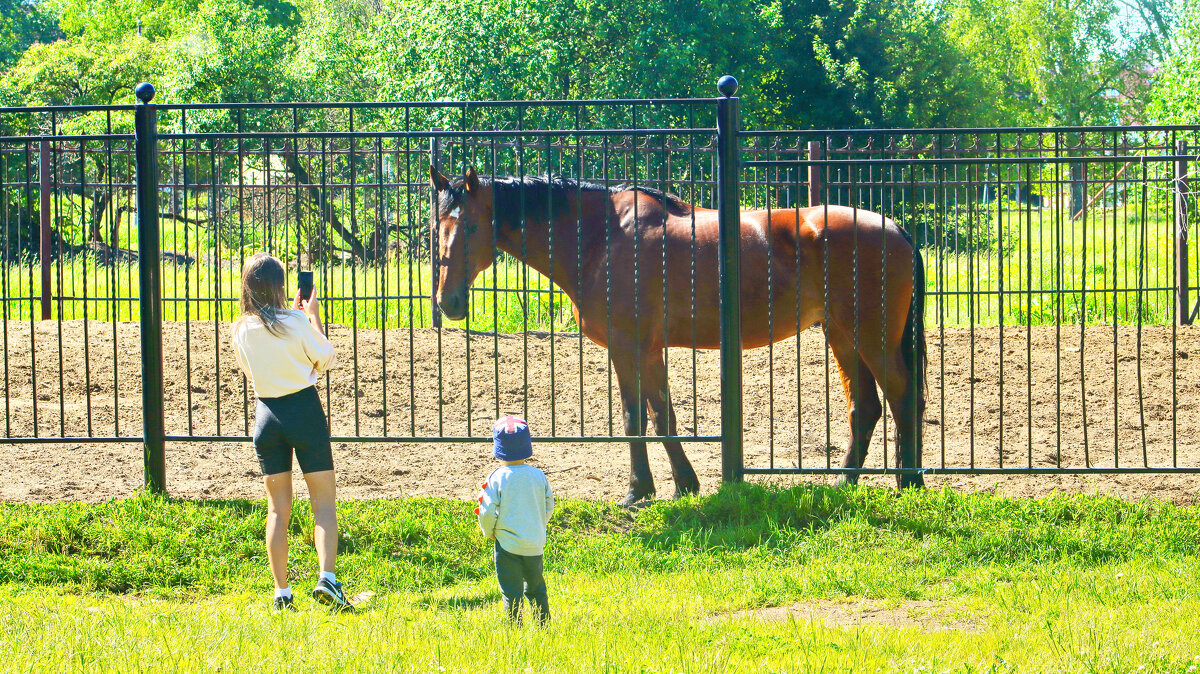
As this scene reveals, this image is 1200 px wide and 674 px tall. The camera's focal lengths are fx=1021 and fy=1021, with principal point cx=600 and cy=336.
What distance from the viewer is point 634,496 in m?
6.11

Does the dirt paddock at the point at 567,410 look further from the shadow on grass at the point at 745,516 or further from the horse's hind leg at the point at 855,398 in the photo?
the horse's hind leg at the point at 855,398

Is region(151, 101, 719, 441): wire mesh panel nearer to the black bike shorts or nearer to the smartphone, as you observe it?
the smartphone

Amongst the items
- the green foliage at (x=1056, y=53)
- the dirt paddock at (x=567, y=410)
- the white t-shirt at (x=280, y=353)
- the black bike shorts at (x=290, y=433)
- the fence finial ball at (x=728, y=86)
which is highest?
the green foliage at (x=1056, y=53)

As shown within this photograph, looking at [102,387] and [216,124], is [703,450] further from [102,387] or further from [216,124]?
[216,124]

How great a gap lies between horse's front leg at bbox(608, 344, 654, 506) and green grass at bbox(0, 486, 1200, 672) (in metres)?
0.44

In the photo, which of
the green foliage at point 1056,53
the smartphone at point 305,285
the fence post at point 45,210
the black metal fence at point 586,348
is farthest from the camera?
the green foliage at point 1056,53

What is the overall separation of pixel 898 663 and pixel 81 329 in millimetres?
10144

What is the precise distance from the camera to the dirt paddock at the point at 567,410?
6.35m

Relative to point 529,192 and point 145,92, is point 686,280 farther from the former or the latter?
point 145,92

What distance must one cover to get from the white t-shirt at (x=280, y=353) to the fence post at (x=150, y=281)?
147 cm

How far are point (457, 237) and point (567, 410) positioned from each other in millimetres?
3355

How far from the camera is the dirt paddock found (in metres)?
6.35

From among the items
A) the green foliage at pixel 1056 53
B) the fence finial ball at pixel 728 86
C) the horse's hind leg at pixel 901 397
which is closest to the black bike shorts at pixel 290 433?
the fence finial ball at pixel 728 86

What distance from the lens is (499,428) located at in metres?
3.84
